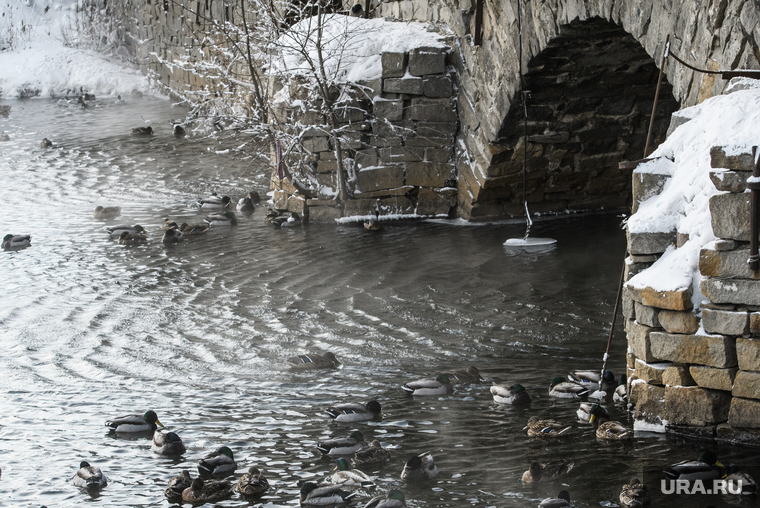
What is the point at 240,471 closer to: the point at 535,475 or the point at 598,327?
the point at 535,475

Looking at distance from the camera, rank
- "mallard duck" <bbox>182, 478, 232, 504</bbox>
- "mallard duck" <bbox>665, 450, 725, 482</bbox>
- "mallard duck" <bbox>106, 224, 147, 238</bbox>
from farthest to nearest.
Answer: "mallard duck" <bbox>106, 224, 147, 238</bbox> → "mallard duck" <bbox>182, 478, 232, 504</bbox> → "mallard duck" <bbox>665, 450, 725, 482</bbox>

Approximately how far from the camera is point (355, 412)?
5.92 m

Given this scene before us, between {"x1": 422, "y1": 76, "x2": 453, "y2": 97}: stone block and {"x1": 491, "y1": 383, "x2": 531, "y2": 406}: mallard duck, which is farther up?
{"x1": 422, "y1": 76, "x2": 453, "y2": 97}: stone block

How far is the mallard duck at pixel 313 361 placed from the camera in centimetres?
Answer: 697

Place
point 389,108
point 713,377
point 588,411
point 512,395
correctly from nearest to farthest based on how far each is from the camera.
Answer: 1. point 713,377
2. point 588,411
3. point 512,395
4. point 389,108

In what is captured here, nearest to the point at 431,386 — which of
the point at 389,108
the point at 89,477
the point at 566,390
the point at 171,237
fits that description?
the point at 566,390

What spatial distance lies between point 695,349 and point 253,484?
110 inches

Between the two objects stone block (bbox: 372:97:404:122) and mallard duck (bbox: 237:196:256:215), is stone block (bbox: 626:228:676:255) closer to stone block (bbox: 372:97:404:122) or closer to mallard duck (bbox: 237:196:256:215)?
stone block (bbox: 372:97:404:122)

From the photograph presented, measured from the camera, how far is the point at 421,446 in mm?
5547

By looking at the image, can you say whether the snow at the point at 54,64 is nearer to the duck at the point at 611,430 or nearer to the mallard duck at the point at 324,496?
the duck at the point at 611,430

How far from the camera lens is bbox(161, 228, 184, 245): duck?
1155 cm

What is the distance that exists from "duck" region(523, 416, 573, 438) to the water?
85 mm

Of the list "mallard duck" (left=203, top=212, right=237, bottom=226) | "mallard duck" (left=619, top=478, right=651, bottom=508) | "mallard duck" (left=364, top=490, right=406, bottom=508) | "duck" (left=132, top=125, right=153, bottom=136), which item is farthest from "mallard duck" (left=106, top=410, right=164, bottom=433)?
"duck" (left=132, top=125, right=153, bottom=136)

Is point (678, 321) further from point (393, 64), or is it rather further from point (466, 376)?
point (393, 64)
